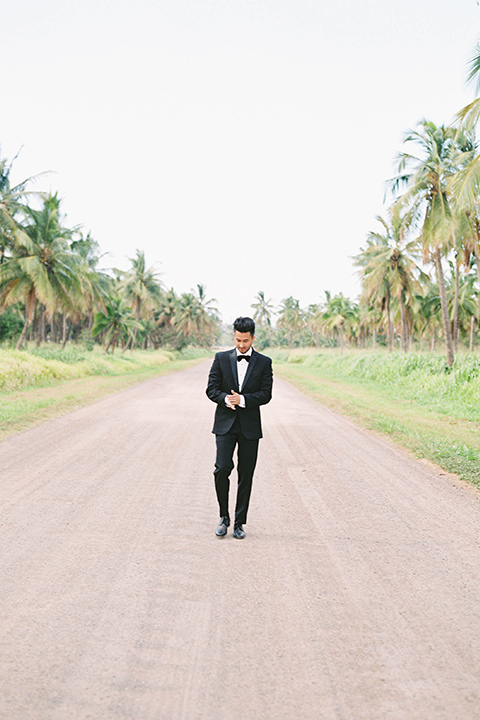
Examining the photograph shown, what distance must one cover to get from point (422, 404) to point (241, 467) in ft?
38.1

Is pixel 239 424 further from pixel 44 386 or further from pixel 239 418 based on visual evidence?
pixel 44 386

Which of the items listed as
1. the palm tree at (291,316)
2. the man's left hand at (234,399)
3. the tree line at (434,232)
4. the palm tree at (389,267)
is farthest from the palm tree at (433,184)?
the palm tree at (291,316)

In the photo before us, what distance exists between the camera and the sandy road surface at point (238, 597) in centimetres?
232

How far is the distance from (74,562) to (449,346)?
1897 centimetres

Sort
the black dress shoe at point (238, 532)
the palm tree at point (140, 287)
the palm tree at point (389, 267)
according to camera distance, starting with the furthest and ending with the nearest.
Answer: the palm tree at point (140, 287), the palm tree at point (389, 267), the black dress shoe at point (238, 532)

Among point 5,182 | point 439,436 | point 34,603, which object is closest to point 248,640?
point 34,603

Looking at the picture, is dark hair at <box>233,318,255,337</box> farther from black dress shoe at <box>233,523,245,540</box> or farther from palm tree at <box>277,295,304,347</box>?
palm tree at <box>277,295,304,347</box>

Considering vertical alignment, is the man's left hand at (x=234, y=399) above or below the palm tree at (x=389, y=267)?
below

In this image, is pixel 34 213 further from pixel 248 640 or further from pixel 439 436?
pixel 248 640

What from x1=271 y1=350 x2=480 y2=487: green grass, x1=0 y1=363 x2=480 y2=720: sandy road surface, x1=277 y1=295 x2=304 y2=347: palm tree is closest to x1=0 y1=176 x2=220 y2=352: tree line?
x1=271 y1=350 x2=480 y2=487: green grass

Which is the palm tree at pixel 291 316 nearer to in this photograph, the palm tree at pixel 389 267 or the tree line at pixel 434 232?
the tree line at pixel 434 232

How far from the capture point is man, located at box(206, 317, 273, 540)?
437 cm

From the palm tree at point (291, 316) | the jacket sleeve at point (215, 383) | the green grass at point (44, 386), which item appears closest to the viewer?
Answer: the jacket sleeve at point (215, 383)

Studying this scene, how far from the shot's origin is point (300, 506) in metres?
5.16
